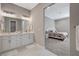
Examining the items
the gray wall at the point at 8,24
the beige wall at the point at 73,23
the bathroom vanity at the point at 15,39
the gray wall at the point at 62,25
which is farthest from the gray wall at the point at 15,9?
the beige wall at the point at 73,23

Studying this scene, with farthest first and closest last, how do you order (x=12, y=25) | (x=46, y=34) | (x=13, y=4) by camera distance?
(x=46, y=34) < (x=12, y=25) < (x=13, y=4)

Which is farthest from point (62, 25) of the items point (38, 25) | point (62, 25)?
point (38, 25)

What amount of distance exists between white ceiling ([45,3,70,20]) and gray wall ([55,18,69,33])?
79 mm

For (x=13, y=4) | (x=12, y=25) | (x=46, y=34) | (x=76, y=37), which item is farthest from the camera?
(x=46, y=34)

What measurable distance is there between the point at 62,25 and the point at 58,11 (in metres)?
0.31

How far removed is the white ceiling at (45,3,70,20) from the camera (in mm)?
1333

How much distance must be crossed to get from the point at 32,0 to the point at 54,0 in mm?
400

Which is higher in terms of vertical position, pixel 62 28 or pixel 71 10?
pixel 71 10

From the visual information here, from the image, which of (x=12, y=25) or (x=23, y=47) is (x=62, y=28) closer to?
(x=23, y=47)

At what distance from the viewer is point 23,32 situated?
5.10 ft

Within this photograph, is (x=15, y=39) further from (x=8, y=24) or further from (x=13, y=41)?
(x=8, y=24)

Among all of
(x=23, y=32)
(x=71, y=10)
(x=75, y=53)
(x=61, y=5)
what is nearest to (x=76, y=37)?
(x=75, y=53)

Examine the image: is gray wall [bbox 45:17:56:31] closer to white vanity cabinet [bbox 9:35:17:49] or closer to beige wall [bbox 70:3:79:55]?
beige wall [bbox 70:3:79:55]

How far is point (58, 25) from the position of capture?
1.46m
